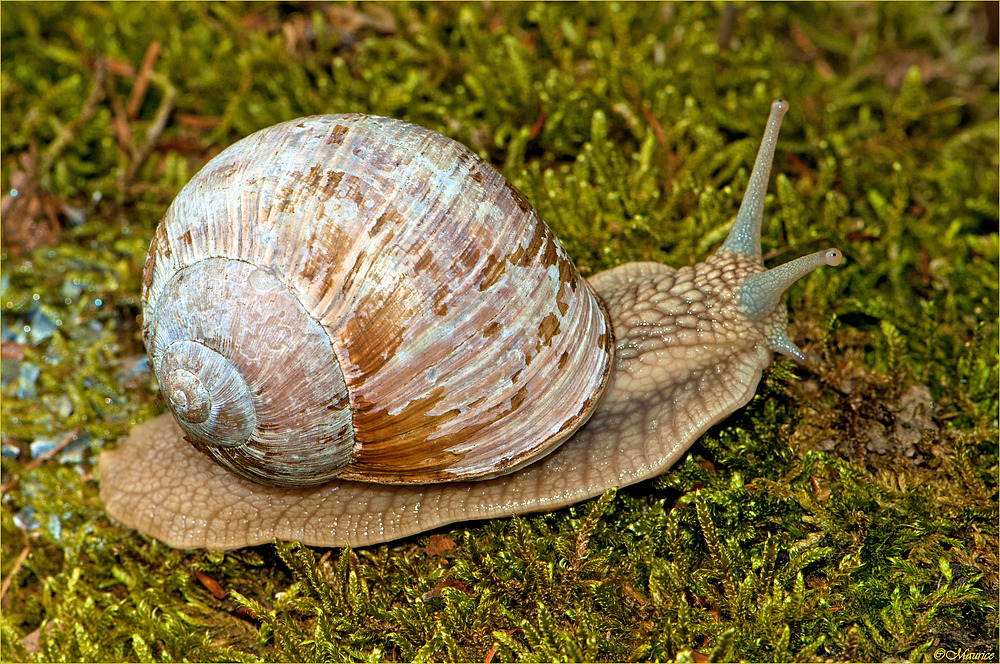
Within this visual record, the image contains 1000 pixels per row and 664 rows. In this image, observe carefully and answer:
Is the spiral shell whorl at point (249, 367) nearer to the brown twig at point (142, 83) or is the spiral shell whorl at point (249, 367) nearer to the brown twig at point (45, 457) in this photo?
the brown twig at point (45, 457)

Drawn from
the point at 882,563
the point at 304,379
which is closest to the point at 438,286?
the point at 304,379

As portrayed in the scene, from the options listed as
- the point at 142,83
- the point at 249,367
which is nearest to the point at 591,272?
the point at 249,367

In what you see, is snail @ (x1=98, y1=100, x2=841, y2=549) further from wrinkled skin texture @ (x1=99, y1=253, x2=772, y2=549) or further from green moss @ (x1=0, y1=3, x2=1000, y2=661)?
green moss @ (x1=0, y1=3, x2=1000, y2=661)

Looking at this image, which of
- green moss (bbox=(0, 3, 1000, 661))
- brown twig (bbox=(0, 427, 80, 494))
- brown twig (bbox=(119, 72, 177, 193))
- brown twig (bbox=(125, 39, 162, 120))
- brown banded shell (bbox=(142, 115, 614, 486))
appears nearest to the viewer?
brown banded shell (bbox=(142, 115, 614, 486))

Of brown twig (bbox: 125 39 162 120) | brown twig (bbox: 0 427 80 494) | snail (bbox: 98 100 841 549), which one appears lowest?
brown twig (bbox: 0 427 80 494)

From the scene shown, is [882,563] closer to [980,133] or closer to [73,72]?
[980,133]

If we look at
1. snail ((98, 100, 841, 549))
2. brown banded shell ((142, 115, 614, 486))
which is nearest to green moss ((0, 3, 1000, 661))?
snail ((98, 100, 841, 549))
